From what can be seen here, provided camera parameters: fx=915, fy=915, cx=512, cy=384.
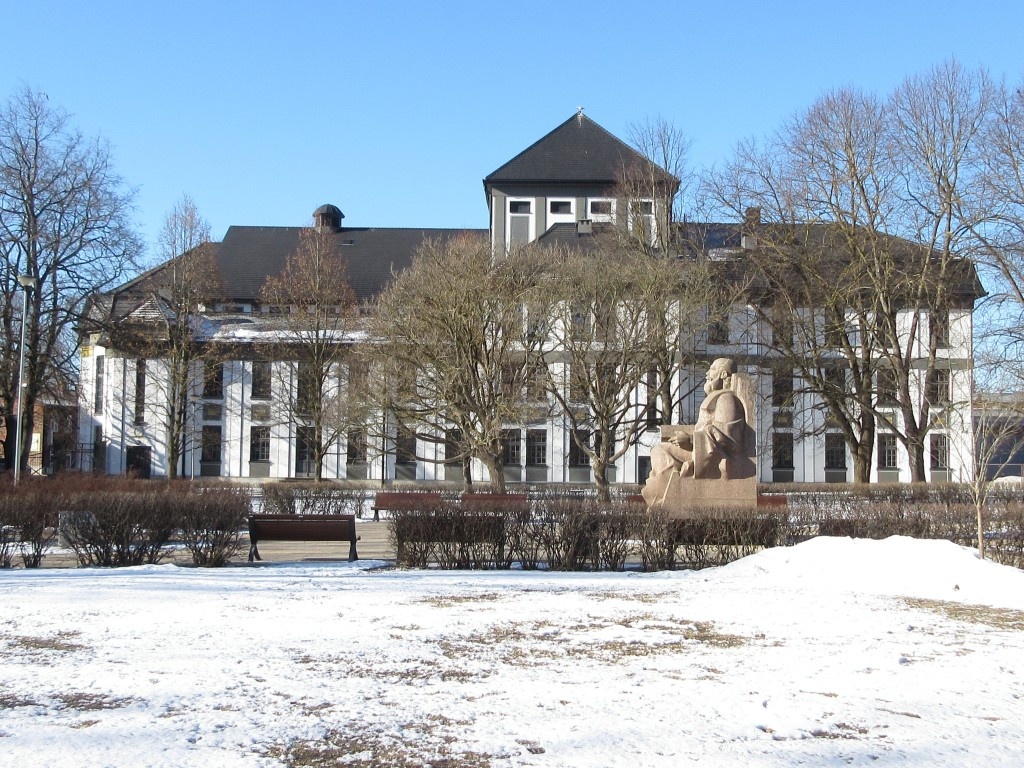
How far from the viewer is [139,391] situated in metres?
46.7

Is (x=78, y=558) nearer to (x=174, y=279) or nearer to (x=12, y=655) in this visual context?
(x=12, y=655)

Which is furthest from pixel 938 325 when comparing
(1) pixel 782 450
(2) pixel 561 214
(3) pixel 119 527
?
(3) pixel 119 527

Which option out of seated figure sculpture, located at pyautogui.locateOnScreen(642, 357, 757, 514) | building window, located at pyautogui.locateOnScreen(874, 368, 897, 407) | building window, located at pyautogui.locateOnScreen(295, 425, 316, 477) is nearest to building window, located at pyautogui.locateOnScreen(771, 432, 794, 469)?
building window, located at pyautogui.locateOnScreen(874, 368, 897, 407)

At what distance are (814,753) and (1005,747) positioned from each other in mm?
1114

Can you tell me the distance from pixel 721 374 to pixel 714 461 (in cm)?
200

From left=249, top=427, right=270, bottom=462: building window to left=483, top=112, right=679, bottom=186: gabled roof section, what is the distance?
61.5 ft

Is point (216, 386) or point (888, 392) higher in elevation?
point (216, 386)

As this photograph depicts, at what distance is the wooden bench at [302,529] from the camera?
14.4 m

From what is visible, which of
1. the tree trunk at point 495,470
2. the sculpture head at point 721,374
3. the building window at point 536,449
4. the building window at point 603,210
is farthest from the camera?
the building window at point 536,449

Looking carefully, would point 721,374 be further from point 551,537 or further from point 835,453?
point 835,453

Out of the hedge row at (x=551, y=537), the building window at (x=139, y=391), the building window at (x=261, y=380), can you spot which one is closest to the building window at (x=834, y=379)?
the hedge row at (x=551, y=537)

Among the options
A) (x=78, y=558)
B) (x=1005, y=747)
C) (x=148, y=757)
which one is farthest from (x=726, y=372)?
(x=148, y=757)

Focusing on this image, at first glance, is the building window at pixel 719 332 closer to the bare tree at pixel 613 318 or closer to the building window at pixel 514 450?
the bare tree at pixel 613 318

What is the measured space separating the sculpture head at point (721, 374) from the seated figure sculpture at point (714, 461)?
16.1 inches
